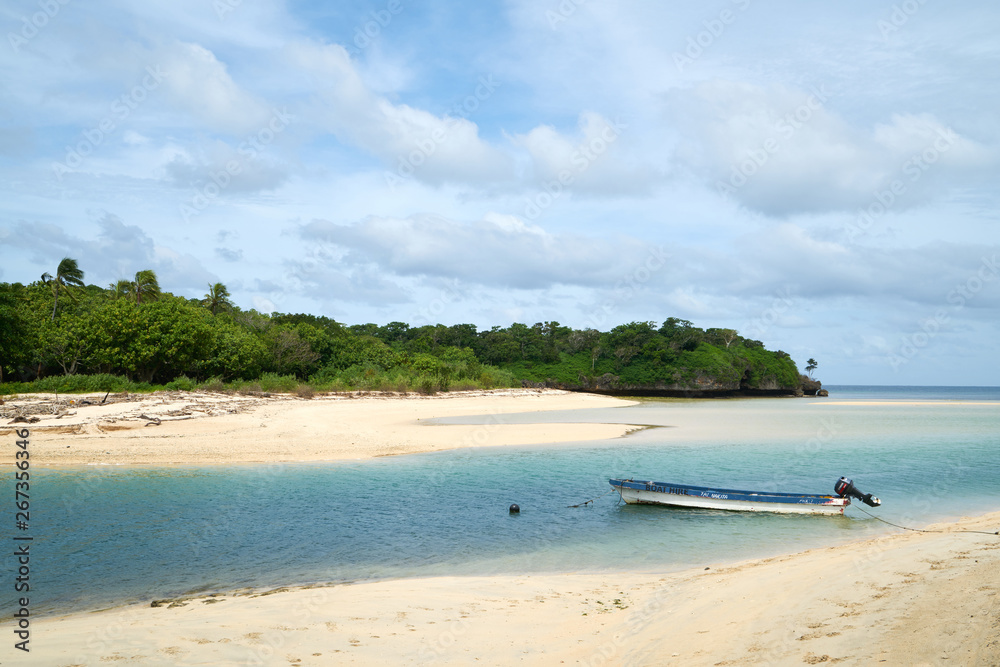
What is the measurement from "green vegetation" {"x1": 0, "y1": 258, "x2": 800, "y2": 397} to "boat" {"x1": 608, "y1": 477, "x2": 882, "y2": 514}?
35.1 m

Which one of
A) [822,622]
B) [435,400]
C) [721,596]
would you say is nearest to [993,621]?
[822,622]

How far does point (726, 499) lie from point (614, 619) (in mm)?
9872

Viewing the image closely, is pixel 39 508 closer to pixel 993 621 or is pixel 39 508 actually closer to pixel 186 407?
pixel 186 407

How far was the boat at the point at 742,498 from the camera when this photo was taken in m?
16.3

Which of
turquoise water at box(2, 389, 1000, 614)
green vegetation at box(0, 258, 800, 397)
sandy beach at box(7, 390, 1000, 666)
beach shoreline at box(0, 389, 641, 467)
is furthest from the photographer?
green vegetation at box(0, 258, 800, 397)

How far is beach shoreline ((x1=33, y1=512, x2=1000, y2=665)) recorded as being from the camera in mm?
6406

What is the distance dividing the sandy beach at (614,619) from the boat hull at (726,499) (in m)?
2.81

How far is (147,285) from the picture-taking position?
188 feet

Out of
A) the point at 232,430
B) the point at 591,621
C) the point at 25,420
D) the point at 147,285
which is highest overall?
the point at 147,285

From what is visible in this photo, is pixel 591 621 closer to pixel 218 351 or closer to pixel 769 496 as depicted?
pixel 769 496

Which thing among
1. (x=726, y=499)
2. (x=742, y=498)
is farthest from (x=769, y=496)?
(x=726, y=499)

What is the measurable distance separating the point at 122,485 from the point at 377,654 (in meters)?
15.8

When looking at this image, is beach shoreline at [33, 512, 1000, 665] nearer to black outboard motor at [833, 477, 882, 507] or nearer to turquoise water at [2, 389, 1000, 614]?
turquoise water at [2, 389, 1000, 614]

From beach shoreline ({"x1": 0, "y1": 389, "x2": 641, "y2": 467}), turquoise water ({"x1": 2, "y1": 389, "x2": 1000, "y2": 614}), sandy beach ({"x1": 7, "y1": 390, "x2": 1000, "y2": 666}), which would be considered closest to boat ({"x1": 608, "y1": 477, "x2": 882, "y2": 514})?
turquoise water ({"x1": 2, "y1": 389, "x2": 1000, "y2": 614})
